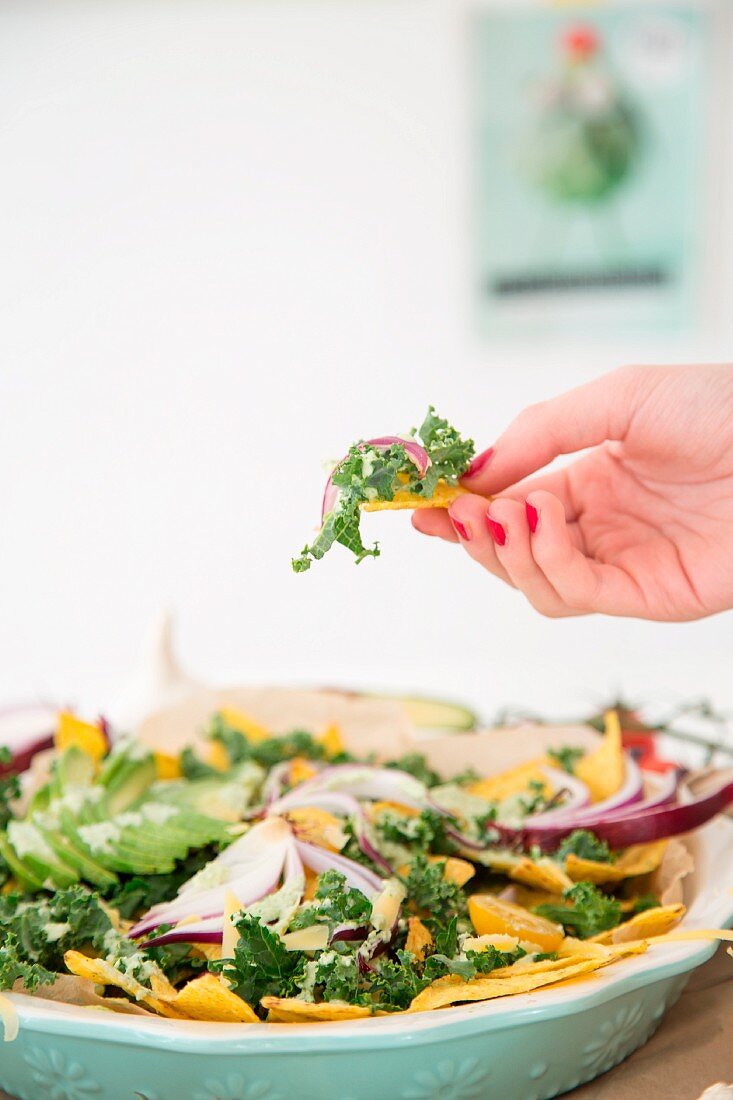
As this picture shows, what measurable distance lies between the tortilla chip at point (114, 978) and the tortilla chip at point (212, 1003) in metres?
0.02

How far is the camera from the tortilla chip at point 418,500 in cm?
114

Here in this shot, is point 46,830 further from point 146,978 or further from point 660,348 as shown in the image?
point 660,348

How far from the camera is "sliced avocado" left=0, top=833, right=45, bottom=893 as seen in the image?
4.11 ft

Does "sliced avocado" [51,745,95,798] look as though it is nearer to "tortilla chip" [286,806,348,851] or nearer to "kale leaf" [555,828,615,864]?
"tortilla chip" [286,806,348,851]

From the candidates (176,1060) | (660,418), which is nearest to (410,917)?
(176,1060)

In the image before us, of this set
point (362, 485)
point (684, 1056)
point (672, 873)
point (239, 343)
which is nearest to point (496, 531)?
point (362, 485)

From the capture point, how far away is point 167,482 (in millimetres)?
5305

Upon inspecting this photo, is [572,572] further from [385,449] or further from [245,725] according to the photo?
[245,725]

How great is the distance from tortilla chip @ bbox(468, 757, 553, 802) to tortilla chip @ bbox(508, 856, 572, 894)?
0.19m

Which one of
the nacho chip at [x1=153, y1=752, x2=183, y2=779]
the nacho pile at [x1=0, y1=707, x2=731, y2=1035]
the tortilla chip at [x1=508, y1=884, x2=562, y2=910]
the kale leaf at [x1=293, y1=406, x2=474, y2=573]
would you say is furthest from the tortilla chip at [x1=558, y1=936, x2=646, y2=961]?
the nacho chip at [x1=153, y1=752, x2=183, y2=779]

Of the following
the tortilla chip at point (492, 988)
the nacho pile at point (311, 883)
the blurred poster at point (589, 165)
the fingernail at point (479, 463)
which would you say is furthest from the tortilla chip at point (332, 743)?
the blurred poster at point (589, 165)

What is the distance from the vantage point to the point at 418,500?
47.6 inches

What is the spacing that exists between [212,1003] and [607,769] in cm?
71

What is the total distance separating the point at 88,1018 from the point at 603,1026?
0.48 m
